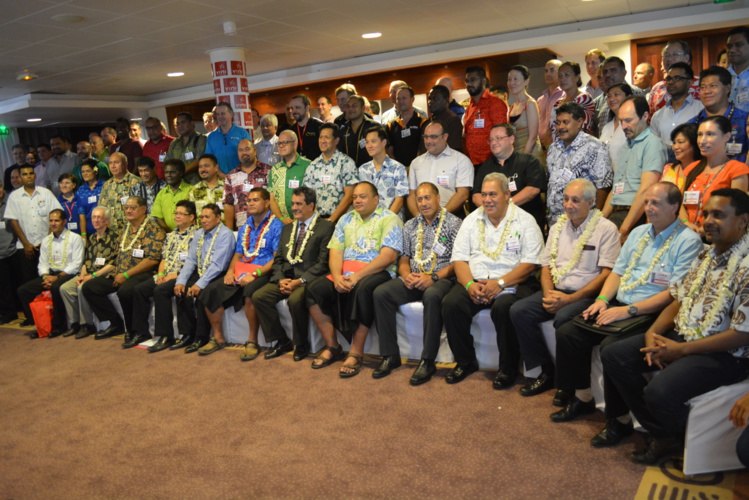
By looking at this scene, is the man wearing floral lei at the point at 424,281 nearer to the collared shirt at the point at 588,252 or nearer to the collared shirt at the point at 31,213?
the collared shirt at the point at 588,252

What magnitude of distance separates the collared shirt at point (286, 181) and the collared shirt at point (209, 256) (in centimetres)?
58

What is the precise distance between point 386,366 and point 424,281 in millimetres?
682

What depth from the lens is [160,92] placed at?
490 inches

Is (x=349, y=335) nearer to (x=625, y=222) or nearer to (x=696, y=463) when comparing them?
(x=625, y=222)

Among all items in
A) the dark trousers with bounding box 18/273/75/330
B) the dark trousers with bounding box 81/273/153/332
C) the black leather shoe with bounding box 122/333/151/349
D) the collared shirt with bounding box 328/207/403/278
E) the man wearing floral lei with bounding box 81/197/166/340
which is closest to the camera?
the collared shirt with bounding box 328/207/403/278

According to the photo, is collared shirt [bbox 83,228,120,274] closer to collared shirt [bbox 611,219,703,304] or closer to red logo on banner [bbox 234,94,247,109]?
red logo on banner [bbox 234,94,247,109]

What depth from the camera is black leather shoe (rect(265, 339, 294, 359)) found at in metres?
4.82

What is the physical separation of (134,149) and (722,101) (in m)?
7.07

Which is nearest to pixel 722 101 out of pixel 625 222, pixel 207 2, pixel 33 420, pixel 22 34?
pixel 625 222

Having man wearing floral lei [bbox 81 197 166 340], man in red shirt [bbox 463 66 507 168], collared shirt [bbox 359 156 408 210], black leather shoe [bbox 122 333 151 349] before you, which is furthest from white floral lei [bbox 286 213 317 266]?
black leather shoe [bbox 122 333 151 349]

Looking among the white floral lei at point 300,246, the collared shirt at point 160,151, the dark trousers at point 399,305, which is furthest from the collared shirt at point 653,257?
the collared shirt at point 160,151

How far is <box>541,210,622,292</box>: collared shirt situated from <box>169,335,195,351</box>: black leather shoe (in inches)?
135

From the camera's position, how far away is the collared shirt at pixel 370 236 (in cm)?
455

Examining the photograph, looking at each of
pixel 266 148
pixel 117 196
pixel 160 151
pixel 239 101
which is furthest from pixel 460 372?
pixel 239 101
